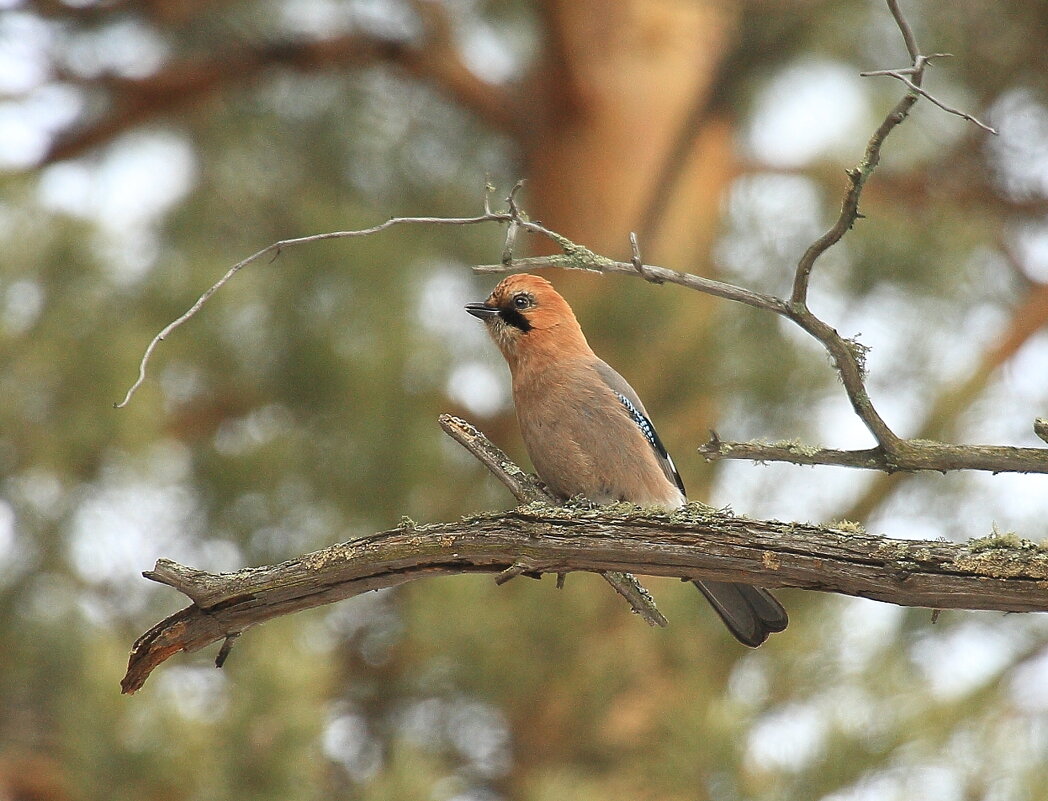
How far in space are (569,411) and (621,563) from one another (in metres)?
1.84

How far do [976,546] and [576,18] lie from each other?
6284mm

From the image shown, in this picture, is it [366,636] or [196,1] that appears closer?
[366,636]

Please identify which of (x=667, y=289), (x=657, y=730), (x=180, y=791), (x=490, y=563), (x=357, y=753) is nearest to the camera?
(x=490, y=563)

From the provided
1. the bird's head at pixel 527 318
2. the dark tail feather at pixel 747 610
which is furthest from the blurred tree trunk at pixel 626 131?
the dark tail feather at pixel 747 610

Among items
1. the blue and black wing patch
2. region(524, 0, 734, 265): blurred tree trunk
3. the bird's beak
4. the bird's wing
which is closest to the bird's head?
the bird's beak

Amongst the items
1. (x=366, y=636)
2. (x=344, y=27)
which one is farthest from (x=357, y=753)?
(x=344, y=27)

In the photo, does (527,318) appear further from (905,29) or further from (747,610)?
(905,29)

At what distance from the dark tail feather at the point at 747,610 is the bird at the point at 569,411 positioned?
470 mm

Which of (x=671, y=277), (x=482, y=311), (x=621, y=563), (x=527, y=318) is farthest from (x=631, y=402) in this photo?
(x=671, y=277)

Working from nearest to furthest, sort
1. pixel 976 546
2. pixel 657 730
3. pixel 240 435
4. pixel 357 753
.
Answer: pixel 976 546 < pixel 657 730 < pixel 357 753 < pixel 240 435

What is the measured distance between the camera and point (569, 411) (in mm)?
4488

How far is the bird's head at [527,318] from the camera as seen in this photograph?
4785 millimetres

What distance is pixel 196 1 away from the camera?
8547 millimetres

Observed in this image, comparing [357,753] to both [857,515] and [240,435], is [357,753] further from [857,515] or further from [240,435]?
[857,515]
